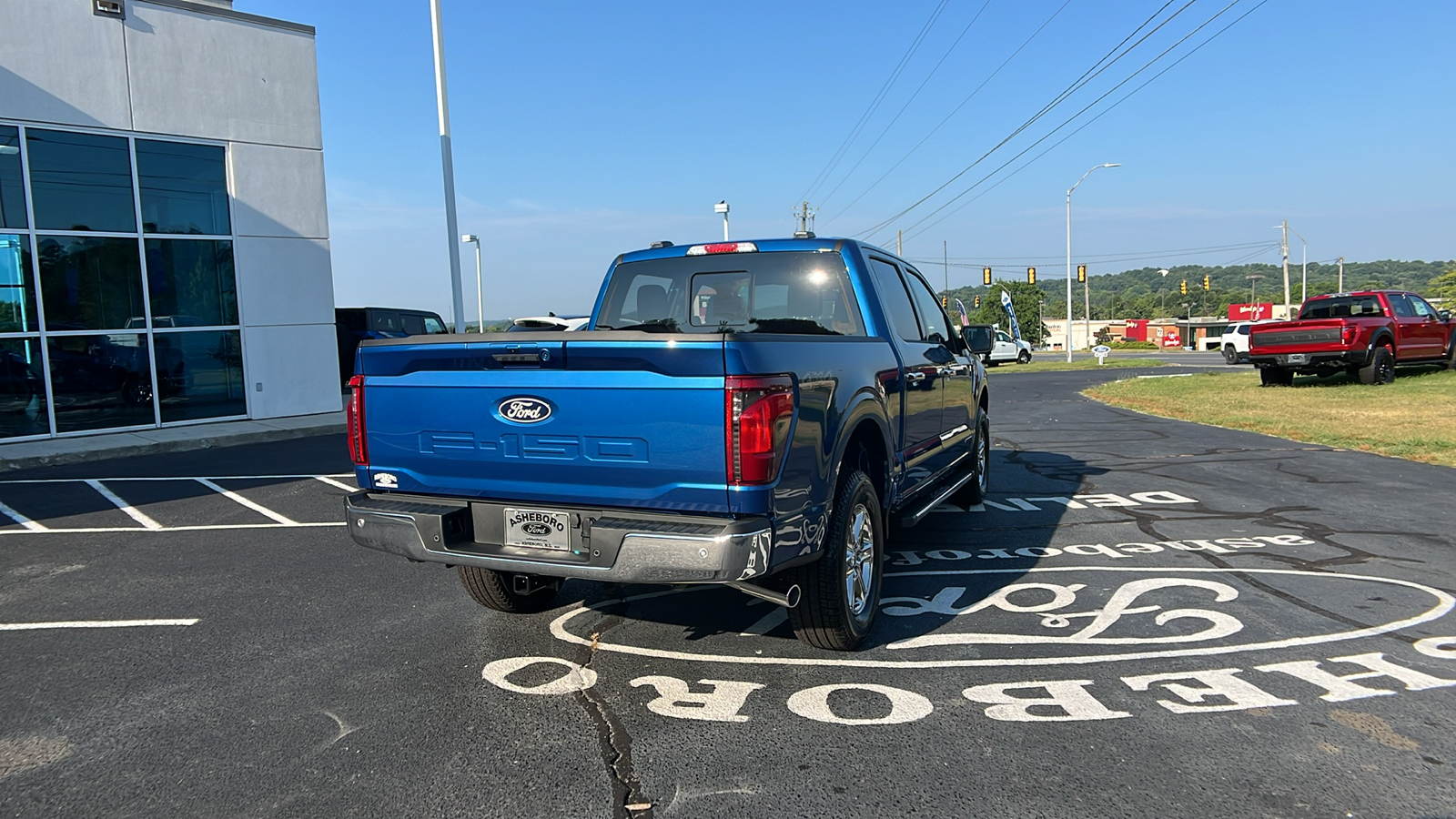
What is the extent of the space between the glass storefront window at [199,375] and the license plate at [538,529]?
13183mm

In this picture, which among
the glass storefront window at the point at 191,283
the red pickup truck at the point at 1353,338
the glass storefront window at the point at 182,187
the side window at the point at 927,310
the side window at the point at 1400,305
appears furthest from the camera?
the side window at the point at 1400,305

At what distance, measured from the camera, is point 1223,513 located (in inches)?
286

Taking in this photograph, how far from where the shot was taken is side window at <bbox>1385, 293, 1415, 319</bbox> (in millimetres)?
18234

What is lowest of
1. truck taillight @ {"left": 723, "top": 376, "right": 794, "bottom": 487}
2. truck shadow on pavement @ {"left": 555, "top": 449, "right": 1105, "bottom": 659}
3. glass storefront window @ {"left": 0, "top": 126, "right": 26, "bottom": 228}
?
truck shadow on pavement @ {"left": 555, "top": 449, "right": 1105, "bottom": 659}

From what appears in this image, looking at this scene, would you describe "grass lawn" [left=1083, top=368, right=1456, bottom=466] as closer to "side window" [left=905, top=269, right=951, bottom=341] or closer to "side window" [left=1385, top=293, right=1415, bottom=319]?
"side window" [left=1385, top=293, right=1415, bottom=319]

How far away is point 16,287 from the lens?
1284cm

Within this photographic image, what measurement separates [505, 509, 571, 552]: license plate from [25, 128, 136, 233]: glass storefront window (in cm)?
1320

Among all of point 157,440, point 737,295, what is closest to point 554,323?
point 737,295

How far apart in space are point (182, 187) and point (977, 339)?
1326cm

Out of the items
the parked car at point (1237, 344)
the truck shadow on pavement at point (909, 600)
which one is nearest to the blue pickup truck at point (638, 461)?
the truck shadow on pavement at point (909, 600)

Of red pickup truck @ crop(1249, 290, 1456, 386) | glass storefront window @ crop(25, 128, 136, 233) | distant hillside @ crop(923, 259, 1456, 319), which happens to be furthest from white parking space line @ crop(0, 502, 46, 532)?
distant hillside @ crop(923, 259, 1456, 319)

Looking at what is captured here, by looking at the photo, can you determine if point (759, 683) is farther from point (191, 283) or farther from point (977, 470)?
point (191, 283)

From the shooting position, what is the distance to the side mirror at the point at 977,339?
24.1ft

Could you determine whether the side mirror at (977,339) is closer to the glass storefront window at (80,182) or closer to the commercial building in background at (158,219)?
the commercial building in background at (158,219)
